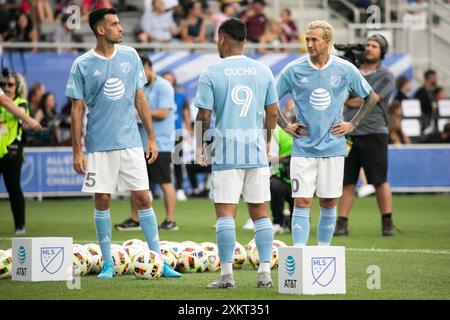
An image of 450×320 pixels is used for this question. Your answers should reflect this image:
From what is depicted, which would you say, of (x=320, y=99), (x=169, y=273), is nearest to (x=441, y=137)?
(x=320, y=99)

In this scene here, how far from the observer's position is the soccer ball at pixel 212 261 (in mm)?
11539

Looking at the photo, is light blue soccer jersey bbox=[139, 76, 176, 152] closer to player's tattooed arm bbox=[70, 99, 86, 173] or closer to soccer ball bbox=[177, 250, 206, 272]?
soccer ball bbox=[177, 250, 206, 272]

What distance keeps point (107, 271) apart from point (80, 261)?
0.31 metres

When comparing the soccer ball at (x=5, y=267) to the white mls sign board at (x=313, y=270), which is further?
the soccer ball at (x=5, y=267)

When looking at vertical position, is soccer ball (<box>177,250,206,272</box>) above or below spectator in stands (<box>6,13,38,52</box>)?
below

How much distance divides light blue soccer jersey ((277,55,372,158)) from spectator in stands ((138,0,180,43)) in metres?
→ 14.7

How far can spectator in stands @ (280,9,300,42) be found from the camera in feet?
88.7

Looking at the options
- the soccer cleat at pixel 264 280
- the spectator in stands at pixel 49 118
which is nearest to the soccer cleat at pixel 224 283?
the soccer cleat at pixel 264 280

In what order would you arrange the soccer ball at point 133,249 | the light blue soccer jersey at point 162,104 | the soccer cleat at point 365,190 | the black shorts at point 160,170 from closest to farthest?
the soccer ball at point 133,249, the light blue soccer jersey at point 162,104, the black shorts at point 160,170, the soccer cleat at point 365,190

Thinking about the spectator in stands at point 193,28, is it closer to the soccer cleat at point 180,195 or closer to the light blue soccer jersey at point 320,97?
the soccer cleat at point 180,195

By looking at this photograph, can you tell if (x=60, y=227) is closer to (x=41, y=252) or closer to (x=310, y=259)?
(x=41, y=252)

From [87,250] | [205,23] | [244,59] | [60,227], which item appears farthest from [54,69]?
[244,59]

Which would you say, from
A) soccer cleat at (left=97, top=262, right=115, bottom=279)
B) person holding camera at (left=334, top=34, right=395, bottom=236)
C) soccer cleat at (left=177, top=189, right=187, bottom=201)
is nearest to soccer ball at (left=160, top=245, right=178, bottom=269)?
soccer cleat at (left=97, top=262, right=115, bottom=279)

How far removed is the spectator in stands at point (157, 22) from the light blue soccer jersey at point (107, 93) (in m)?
15.1
